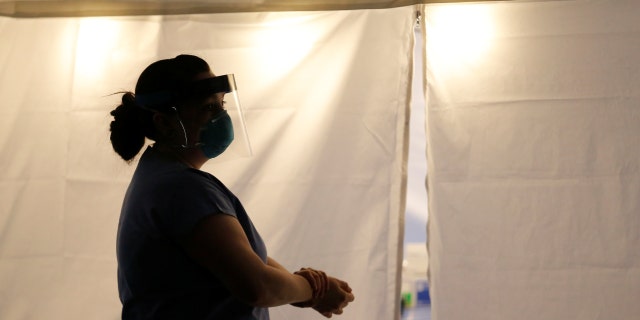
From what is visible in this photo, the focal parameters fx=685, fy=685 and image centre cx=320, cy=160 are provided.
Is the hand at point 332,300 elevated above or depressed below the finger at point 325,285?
below

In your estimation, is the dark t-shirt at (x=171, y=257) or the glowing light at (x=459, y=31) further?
the glowing light at (x=459, y=31)

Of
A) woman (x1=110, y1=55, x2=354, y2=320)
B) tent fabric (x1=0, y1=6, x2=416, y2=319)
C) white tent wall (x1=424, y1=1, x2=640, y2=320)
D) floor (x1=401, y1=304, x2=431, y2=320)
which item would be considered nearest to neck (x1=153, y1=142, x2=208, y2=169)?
woman (x1=110, y1=55, x2=354, y2=320)

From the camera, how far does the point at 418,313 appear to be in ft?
7.09

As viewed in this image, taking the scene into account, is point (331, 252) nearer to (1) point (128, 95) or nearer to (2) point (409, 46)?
(2) point (409, 46)

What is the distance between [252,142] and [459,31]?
2.16 ft

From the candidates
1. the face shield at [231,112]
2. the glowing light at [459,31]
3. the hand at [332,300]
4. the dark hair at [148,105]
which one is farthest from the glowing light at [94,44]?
the hand at [332,300]

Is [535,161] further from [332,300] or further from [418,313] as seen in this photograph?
[332,300]

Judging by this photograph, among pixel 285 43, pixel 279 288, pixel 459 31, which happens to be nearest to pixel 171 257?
pixel 279 288

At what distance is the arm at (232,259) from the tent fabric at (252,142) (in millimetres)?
A: 847

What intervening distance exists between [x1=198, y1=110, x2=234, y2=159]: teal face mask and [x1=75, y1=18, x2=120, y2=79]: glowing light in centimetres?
89

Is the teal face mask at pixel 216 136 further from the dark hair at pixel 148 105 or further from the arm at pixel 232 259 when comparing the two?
the arm at pixel 232 259

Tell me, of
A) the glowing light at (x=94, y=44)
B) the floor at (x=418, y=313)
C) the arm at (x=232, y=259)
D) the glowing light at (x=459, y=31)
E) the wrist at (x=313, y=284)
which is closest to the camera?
the arm at (x=232, y=259)

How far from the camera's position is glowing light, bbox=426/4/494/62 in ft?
6.24

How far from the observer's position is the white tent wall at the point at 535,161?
5.88ft
